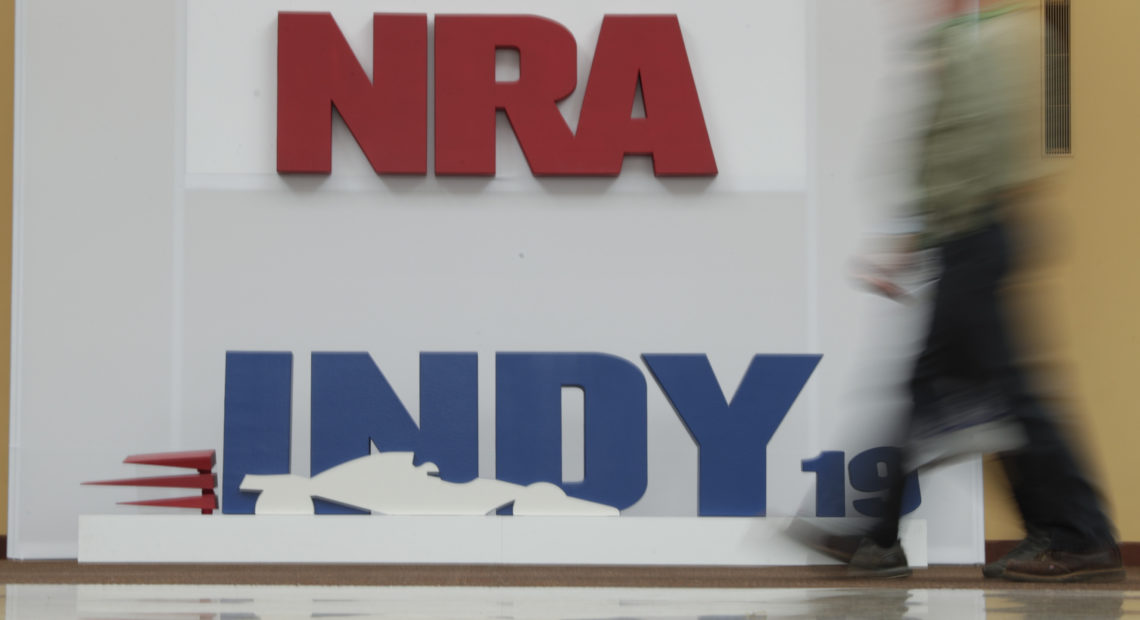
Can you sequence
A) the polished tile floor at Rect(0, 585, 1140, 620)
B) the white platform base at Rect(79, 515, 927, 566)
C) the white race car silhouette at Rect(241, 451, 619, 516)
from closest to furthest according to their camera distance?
the polished tile floor at Rect(0, 585, 1140, 620) → the white platform base at Rect(79, 515, 927, 566) → the white race car silhouette at Rect(241, 451, 619, 516)

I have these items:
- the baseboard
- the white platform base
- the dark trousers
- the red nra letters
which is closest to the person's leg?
the dark trousers

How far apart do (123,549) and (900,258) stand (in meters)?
2.32

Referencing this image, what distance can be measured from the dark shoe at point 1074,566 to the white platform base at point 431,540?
79 centimetres

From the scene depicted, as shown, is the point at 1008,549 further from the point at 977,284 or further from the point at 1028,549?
the point at 977,284

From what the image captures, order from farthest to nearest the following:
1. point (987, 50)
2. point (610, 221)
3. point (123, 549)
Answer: point (610, 221), point (123, 549), point (987, 50)

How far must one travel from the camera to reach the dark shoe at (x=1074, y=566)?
7.73ft

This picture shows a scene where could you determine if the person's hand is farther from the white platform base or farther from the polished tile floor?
the white platform base

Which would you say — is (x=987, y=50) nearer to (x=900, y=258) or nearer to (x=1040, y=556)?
(x=900, y=258)

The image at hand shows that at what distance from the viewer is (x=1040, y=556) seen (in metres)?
2.42

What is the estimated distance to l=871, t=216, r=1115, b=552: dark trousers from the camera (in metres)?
2.12

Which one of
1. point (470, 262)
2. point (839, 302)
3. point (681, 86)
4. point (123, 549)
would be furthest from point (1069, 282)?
point (123, 549)

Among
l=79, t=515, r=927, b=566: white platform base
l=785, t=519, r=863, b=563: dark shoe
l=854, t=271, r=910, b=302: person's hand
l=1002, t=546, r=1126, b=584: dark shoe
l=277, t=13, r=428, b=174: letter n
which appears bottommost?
l=79, t=515, r=927, b=566: white platform base

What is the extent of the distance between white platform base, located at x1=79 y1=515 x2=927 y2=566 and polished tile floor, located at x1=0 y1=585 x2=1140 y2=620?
23.6 inches

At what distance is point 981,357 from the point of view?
2123mm
